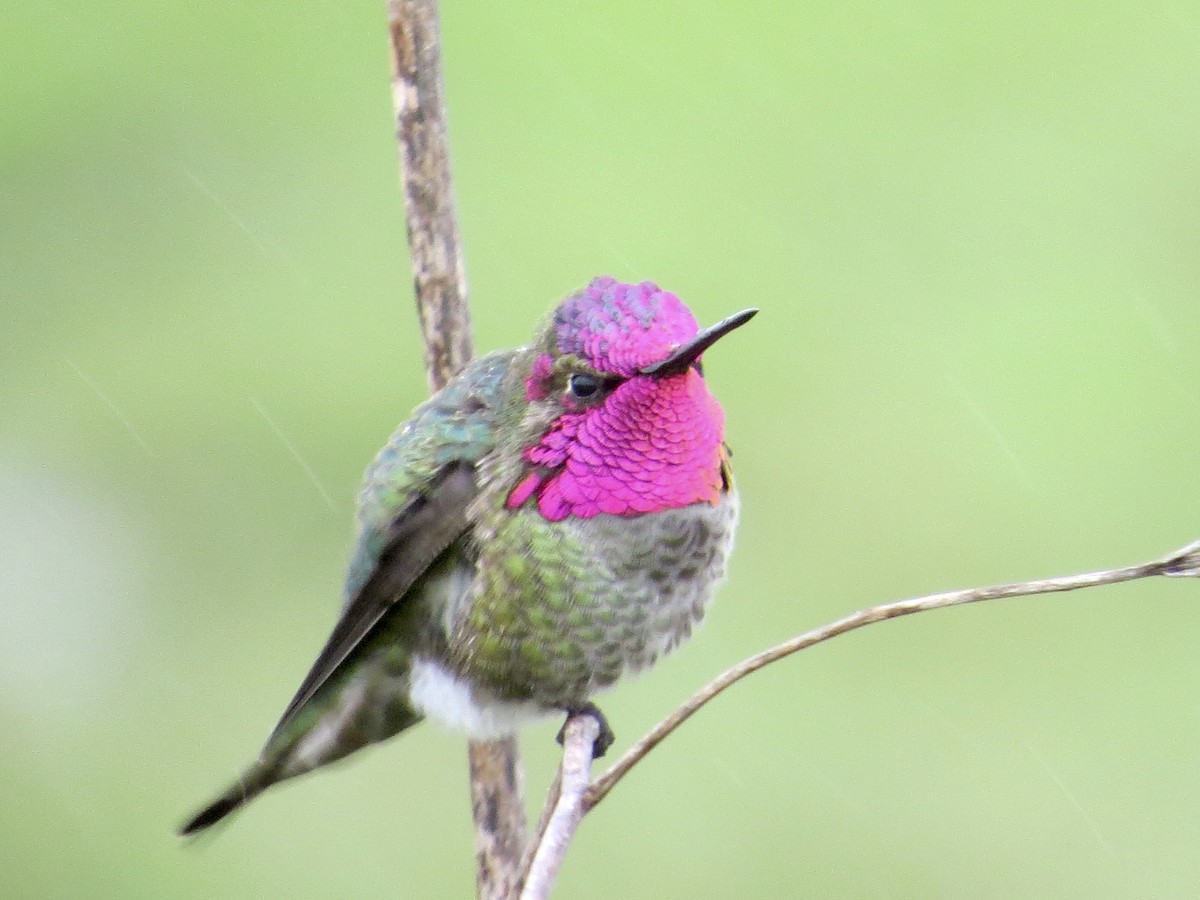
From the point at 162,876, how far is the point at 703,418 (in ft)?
11.2

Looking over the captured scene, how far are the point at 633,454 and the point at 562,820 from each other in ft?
2.51

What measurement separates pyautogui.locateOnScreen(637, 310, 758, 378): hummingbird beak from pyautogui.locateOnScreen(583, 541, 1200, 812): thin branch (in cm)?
42

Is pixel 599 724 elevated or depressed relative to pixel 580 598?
depressed

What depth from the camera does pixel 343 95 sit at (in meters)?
7.59

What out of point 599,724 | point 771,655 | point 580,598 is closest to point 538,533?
point 580,598

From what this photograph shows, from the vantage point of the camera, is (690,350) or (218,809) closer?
(690,350)

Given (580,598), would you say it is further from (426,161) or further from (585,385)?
(426,161)

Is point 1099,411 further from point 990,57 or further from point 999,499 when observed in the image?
point 990,57

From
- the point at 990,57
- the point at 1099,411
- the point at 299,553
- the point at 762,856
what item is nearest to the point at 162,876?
the point at 299,553

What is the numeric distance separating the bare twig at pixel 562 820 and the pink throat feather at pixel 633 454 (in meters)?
0.38

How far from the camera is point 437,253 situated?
95.3 inches

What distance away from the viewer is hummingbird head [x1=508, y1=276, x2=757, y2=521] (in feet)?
6.88

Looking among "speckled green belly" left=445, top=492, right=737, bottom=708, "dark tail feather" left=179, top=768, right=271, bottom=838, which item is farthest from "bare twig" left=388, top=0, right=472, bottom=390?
"dark tail feather" left=179, top=768, right=271, bottom=838

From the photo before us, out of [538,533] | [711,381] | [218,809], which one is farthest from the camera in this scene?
[711,381]
